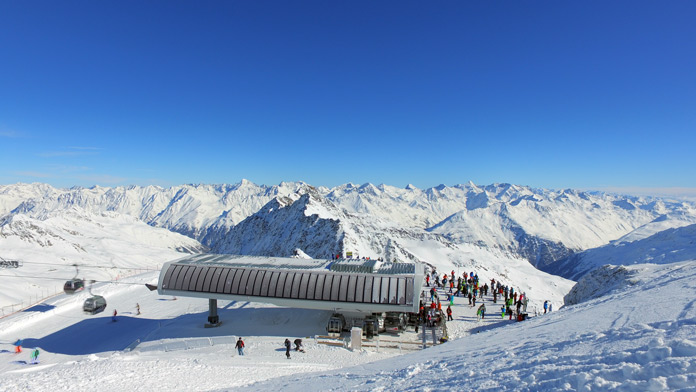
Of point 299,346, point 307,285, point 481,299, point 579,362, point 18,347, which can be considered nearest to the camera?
point 579,362

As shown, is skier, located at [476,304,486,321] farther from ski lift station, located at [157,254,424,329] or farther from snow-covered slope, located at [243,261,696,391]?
snow-covered slope, located at [243,261,696,391]

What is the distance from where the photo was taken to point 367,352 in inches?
842

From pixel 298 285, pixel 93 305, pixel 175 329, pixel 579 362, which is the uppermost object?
pixel 298 285

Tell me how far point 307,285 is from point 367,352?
7342 mm

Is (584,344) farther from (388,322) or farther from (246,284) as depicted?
(246,284)

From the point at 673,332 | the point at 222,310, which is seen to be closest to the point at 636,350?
the point at 673,332

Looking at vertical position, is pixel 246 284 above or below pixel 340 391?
above

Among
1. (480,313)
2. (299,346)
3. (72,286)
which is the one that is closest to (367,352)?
(299,346)

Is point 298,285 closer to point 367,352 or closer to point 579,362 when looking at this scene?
point 367,352

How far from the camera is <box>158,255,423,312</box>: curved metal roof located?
25.7m

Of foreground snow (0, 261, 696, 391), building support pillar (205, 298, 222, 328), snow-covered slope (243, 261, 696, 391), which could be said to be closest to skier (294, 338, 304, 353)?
foreground snow (0, 261, 696, 391)

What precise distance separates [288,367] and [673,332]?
1543 centimetres

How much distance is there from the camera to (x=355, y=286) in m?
26.5

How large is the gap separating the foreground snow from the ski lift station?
2.42m
